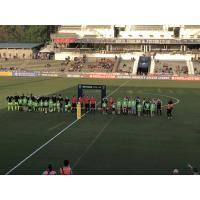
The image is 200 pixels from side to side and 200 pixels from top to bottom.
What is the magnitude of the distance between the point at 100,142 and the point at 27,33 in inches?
3966

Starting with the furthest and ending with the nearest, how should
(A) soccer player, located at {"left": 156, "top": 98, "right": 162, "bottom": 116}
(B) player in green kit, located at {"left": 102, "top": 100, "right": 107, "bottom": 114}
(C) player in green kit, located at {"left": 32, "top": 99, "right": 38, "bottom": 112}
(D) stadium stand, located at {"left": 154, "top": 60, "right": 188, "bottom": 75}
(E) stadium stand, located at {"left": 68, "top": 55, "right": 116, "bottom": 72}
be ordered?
(E) stadium stand, located at {"left": 68, "top": 55, "right": 116, "bottom": 72}, (D) stadium stand, located at {"left": 154, "top": 60, "right": 188, "bottom": 75}, (C) player in green kit, located at {"left": 32, "top": 99, "right": 38, "bottom": 112}, (B) player in green kit, located at {"left": 102, "top": 100, "right": 107, "bottom": 114}, (A) soccer player, located at {"left": 156, "top": 98, "right": 162, "bottom": 116}

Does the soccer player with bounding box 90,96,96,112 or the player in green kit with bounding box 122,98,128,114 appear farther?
the soccer player with bounding box 90,96,96,112

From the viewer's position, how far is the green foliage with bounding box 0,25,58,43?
112 m

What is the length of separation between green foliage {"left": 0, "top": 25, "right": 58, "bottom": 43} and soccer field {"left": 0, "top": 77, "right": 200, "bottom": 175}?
3421 inches

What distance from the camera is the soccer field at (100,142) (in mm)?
14609

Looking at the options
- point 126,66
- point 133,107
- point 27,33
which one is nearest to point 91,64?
point 126,66

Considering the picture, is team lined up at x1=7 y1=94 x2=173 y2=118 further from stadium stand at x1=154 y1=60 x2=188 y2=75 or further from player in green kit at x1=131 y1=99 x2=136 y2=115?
stadium stand at x1=154 y1=60 x2=188 y2=75

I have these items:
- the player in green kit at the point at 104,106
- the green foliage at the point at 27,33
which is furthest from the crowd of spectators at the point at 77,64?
the player in green kit at the point at 104,106

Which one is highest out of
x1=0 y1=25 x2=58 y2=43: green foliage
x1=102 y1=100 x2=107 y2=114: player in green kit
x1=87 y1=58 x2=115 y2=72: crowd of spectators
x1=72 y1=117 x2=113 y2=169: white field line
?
x1=0 y1=25 x2=58 y2=43: green foliage

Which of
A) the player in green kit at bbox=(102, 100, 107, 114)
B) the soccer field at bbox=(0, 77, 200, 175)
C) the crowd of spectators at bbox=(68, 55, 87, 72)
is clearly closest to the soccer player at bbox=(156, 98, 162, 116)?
the soccer field at bbox=(0, 77, 200, 175)

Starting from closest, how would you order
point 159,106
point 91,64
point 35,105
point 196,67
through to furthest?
1. point 159,106
2. point 35,105
3. point 196,67
4. point 91,64

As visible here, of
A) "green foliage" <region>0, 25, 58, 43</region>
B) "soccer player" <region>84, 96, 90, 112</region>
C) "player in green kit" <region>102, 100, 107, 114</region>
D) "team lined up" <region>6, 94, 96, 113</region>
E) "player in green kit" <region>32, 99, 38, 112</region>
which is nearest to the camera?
"player in green kit" <region>102, 100, 107, 114</region>

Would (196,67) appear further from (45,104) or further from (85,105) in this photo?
(45,104)

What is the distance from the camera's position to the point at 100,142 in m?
18.6
